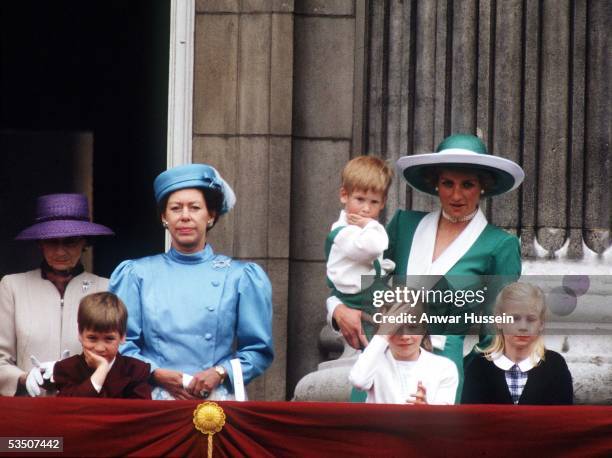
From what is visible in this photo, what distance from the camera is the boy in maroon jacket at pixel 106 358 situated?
856 cm

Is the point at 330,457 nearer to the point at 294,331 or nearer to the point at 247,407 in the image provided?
the point at 247,407

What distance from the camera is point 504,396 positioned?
852cm

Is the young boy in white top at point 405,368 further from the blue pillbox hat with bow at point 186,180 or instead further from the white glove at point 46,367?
the white glove at point 46,367

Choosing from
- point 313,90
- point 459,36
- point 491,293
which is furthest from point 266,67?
point 491,293

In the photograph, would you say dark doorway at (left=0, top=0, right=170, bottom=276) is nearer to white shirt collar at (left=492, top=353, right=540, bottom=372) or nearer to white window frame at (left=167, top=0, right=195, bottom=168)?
white window frame at (left=167, top=0, right=195, bottom=168)

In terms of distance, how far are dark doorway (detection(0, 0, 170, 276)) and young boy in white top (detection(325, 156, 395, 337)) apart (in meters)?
4.55

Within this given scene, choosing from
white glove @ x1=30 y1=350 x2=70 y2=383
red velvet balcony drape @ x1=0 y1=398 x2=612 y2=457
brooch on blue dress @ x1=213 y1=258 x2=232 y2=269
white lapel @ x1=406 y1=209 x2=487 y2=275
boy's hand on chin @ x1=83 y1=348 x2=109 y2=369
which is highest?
white lapel @ x1=406 y1=209 x2=487 y2=275

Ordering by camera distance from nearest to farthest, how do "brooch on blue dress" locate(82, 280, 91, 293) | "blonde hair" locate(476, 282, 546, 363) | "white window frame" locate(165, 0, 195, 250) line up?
1. "blonde hair" locate(476, 282, 546, 363)
2. "brooch on blue dress" locate(82, 280, 91, 293)
3. "white window frame" locate(165, 0, 195, 250)

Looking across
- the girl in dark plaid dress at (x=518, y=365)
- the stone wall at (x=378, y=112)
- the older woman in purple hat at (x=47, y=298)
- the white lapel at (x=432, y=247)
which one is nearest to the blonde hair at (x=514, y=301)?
the girl in dark plaid dress at (x=518, y=365)

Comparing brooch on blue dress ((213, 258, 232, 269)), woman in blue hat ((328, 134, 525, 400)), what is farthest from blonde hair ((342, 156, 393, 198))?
brooch on blue dress ((213, 258, 232, 269))

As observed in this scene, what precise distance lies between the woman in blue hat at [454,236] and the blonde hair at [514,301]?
0.07m

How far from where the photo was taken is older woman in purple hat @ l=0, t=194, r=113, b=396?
895 centimetres

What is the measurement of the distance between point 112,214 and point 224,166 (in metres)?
3.03

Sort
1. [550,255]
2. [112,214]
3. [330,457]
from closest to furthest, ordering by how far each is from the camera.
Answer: [330,457]
[550,255]
[112,214]
